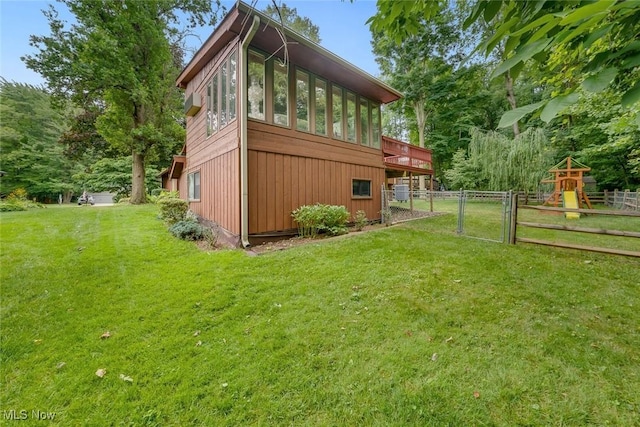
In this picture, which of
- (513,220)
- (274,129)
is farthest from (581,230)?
(274,129)

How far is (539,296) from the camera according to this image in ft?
11.4

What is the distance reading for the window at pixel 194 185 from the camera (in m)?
9.48

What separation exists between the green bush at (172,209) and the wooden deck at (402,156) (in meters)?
7.18

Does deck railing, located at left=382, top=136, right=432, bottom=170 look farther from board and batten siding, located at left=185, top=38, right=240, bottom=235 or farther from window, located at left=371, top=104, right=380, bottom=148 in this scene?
board and batten siding, located at left=185, top=38, right=240, bottom=235

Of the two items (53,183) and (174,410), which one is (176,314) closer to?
(174,410)

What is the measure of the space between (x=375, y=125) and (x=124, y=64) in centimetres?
1142

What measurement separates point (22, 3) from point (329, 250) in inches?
360

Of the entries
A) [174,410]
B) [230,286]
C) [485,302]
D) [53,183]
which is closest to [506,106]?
[485,302]

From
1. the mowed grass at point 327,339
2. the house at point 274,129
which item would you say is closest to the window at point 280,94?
the house at point 274,129

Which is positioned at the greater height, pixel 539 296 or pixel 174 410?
pixel 539 296

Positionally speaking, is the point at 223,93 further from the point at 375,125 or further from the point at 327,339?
the point at 327,339

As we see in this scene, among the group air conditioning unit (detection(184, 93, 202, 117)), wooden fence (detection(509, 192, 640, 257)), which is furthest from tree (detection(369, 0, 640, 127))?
air conditioning unit (detection(184, 93, 202, 117))

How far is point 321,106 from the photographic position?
7.87 meters

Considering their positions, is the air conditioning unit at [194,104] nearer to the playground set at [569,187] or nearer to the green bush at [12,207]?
the green bush at [12,207]
